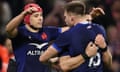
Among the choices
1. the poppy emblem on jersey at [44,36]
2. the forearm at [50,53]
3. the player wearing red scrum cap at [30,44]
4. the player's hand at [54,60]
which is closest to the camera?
the forearm at [50,53]

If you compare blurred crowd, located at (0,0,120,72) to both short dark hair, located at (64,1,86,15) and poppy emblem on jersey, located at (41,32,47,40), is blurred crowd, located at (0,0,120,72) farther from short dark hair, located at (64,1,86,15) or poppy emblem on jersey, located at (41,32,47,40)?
short dark hair, located at (64,1,86,15)

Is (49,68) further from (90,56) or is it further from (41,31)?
(90,56)

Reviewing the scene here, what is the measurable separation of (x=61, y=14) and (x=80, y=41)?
13.4 ft

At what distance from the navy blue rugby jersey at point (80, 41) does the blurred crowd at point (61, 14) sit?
389 cm

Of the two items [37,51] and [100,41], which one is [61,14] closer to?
[37,51]

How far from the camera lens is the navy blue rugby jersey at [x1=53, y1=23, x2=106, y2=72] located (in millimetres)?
7276

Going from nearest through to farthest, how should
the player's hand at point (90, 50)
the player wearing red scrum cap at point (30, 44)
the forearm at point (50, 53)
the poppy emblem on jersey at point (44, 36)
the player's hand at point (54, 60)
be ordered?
the player's hand at point (90, 50)
the forearm at point (50, 53)
the player's hand at point (54, 60)
the player wearing red scrum cap at point (30, 44)
the poppy emblem on jersey at point (44, 36)

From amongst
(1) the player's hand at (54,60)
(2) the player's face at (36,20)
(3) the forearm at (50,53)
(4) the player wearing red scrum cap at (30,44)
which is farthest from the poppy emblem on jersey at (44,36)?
(3) the forearm at (50,53)

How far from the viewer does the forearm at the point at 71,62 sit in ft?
23.9

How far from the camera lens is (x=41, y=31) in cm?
859

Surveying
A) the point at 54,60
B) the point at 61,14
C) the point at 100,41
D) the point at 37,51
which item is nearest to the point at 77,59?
the point at 100,41

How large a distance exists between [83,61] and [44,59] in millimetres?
489

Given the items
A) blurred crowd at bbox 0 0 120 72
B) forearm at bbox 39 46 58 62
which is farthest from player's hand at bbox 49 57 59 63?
blurred crowd at bbox 0 0 120 72

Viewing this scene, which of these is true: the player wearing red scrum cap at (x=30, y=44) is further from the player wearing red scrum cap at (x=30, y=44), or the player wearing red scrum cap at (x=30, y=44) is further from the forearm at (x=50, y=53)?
the forearm at (x=50, y=53)
